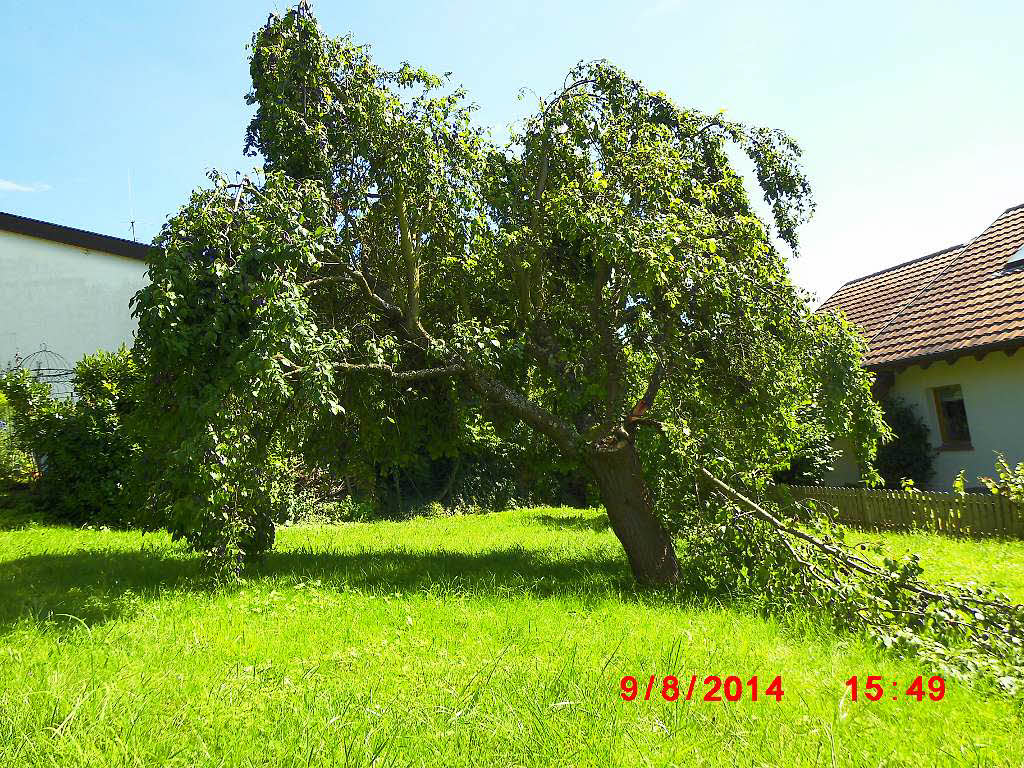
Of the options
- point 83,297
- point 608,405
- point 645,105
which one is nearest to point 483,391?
point 608,405

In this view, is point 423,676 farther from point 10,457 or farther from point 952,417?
point 952,417

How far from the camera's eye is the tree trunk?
25.9 feet

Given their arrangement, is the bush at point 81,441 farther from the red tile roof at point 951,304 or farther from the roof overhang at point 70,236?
the red tile roof at point 951,304

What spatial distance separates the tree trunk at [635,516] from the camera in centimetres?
790

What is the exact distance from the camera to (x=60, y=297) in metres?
18.6

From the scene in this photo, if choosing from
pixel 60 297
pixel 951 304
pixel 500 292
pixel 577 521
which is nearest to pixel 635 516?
pixel 500 292

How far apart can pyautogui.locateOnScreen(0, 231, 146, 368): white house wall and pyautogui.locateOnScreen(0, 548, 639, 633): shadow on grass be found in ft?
37.1

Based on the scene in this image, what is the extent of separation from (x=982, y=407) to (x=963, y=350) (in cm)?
142

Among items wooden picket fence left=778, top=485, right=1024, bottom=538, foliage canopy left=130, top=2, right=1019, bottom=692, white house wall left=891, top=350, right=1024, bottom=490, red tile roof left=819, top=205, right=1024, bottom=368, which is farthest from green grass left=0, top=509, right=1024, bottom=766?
red tile roof left=819, top=205, right=1024, bottom=368

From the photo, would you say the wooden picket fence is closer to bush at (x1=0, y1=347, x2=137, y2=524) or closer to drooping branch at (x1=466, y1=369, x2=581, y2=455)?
drooping branch at (x1=466, y1=369, x2=581, y2=455)

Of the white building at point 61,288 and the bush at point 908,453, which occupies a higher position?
the white building at point 61,288

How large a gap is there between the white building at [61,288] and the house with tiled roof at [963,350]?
1823 cm
